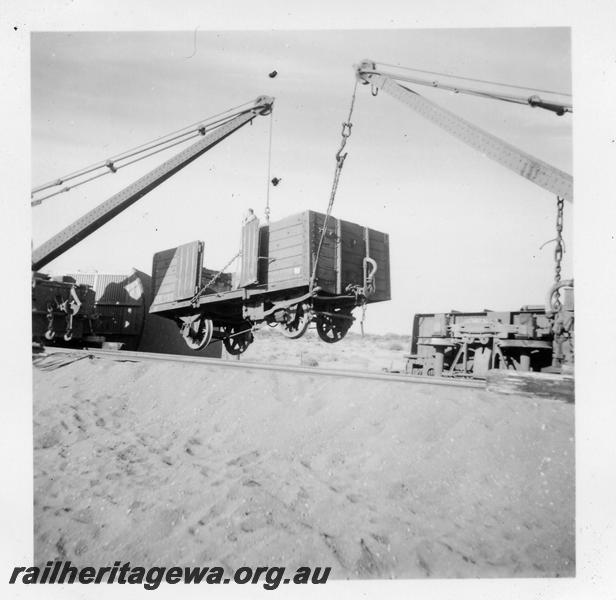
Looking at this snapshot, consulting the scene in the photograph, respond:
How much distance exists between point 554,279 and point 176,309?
828 cm

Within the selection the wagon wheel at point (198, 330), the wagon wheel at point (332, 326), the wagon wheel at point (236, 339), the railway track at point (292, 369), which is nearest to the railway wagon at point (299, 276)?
the wagon wheel at point (332, 326)

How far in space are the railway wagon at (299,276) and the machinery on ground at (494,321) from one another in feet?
7.13

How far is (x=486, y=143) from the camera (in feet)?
18.6

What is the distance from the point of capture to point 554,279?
5.98 metres

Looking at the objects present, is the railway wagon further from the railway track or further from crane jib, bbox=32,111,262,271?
the railway track

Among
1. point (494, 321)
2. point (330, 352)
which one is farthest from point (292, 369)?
point (330, 352)

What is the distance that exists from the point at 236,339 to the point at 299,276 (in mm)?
4544

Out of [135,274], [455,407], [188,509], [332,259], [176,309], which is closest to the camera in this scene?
[188,509]

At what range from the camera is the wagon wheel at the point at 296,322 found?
8828 millimetres

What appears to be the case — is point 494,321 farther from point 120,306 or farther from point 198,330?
point 120,306

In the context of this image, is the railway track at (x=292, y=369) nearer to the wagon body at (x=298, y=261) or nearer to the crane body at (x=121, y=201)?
the crane body at (x=121, y=201)

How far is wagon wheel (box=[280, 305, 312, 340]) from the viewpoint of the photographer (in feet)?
29.0

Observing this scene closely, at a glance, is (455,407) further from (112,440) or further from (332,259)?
(332,259)

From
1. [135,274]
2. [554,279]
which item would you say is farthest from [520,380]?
[135,274]
